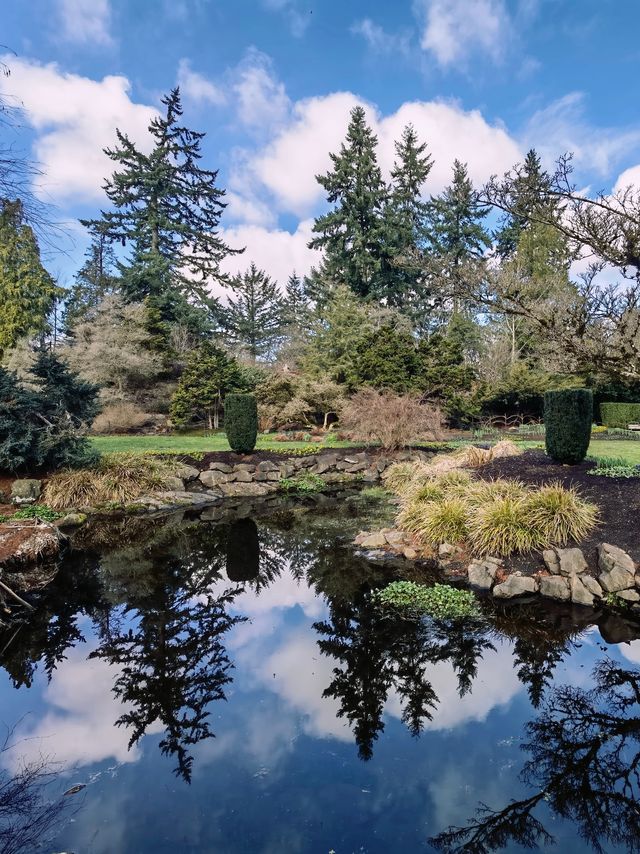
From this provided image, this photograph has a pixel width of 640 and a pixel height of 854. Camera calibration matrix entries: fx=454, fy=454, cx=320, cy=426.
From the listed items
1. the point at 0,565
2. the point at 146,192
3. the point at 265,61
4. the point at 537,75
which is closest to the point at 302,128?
the point at 265,61

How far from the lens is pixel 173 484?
11.0 metres

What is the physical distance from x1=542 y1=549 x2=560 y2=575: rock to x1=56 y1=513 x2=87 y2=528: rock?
792 centimetres

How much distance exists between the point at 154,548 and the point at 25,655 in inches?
123

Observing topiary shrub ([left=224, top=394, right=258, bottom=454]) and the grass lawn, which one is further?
the grass lawn

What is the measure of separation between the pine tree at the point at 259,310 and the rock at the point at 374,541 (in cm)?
3249

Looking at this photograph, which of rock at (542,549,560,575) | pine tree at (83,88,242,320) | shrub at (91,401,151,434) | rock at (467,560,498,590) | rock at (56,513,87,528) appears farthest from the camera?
pine tree at (83,88,242,320)

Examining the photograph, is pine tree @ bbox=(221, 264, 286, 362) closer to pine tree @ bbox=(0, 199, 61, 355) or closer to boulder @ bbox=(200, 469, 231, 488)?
pine tree @ bbox=(0, 199, 61, 355)

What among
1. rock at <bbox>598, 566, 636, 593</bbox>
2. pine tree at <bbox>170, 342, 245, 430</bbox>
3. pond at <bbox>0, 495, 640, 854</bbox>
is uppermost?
pine tree at <bbox>170, 342, 245, 430</bbox>

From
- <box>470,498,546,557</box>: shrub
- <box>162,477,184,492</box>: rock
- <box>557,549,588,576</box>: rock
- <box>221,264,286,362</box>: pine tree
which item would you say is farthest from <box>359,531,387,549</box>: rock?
<box>221,264,286,362</box>: pine tree

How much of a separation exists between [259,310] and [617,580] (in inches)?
1510

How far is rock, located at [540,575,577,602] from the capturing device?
5.15 m

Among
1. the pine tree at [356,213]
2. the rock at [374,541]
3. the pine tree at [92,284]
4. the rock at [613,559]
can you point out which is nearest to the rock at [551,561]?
the rock at [613,559]

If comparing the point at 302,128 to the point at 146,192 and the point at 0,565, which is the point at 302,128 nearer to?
the point at 0,565

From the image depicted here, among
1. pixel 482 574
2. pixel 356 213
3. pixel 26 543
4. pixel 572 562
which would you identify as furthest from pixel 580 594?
pixel 356 213
